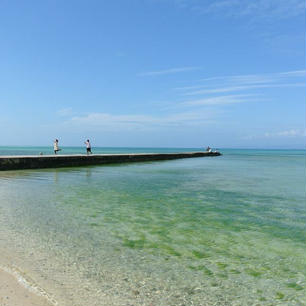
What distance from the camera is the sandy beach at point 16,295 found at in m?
3.41

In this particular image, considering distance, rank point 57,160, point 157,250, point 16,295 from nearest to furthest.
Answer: point 16,295, point 157,250, point 57,160

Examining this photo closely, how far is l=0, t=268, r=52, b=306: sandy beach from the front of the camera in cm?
A: 341

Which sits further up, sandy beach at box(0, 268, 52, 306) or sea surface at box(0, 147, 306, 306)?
sandy beach at box(0, 268, 52, 306)

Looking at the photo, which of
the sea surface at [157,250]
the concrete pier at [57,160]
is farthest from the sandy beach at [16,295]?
the concrete pier at [57,160]

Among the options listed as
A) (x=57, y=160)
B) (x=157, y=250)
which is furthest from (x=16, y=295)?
(x=57, y=160)

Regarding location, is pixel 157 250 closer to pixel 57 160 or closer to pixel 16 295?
pixel 16 295

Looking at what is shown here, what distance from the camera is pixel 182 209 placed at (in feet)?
29.8

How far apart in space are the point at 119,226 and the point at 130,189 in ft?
20.4

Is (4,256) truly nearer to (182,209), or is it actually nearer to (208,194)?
(182,209)

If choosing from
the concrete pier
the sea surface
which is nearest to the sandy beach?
the sea surface

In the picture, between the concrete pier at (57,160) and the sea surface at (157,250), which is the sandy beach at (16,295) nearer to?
the sea surface at (157,250)

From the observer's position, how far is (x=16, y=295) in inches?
140

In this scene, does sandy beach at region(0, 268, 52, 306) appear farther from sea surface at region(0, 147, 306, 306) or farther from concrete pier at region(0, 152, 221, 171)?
concrete pier at region(0, 152, 221, 171)

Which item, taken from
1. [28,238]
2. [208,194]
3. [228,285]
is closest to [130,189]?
[208,194]
